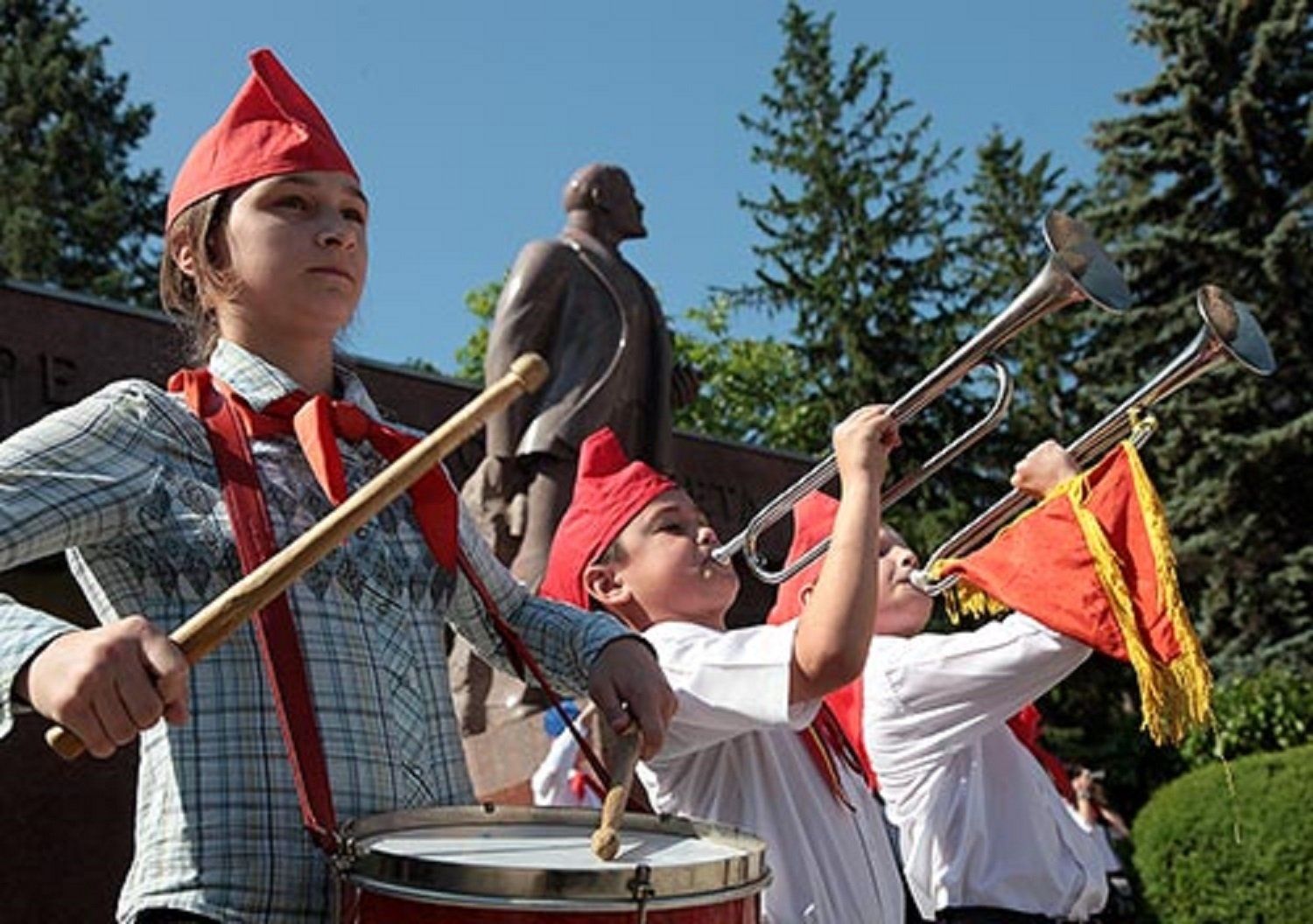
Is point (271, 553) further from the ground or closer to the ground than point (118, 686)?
further from the ground

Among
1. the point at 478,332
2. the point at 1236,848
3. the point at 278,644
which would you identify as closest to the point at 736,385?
the point at 478,332

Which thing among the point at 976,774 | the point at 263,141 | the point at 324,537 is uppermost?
the point at 263,141

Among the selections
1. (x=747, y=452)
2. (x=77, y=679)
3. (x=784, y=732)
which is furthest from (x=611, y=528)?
(x=747, y=452)

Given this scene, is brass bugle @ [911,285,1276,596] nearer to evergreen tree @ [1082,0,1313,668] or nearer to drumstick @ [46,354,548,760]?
drumstick @ [46,354,548,760]

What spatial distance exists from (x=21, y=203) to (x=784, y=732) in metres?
31.7

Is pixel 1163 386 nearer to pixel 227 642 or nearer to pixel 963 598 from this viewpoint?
pixel 963 598

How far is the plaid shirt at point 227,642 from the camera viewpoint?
1.70 meters

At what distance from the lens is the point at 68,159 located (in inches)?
1288

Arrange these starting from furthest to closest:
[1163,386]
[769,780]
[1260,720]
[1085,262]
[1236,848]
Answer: [1260,720] < [1236,848] < [1163,386] < [1085,262] < [769,780]

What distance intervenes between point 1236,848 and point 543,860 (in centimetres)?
983

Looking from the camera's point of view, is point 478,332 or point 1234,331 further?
point 478,332

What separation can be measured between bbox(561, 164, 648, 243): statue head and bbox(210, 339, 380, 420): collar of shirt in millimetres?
7741

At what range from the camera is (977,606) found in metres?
4.13

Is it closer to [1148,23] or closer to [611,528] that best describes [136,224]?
[1148,23]
